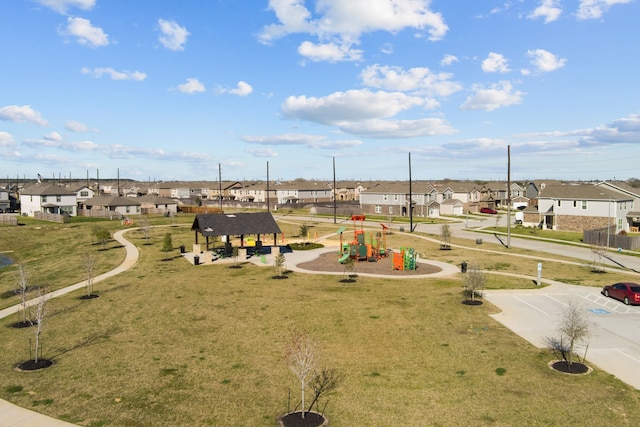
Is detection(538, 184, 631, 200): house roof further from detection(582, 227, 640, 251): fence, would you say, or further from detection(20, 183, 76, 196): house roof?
detection(20, 183, 76, 196): house roof

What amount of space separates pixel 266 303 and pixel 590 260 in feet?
112

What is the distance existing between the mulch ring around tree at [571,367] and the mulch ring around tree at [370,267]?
62.8 feet

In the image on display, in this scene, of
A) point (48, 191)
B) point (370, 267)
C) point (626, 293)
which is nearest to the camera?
point (626, 293)

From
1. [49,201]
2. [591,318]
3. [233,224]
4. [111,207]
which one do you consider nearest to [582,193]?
[591,318]

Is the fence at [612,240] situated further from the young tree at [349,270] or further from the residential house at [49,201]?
the residential house at [49,201]

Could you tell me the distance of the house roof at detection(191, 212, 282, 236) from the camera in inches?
1795

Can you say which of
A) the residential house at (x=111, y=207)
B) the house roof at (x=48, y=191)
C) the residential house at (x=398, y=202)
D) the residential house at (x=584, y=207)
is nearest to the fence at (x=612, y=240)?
the residential house at (x=584, y=207)

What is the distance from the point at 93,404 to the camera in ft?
50.1

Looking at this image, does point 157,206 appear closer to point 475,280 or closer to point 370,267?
point 370,267

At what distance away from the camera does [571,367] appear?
1811 centimetres

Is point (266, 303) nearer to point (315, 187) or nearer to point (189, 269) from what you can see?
point (189, 269)

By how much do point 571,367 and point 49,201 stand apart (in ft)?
321

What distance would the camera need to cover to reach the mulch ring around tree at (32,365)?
59.9ft

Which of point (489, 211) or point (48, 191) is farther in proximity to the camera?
point (489, 211)
